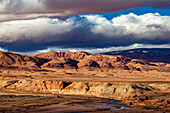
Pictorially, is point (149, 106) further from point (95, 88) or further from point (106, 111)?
point (95, 88)

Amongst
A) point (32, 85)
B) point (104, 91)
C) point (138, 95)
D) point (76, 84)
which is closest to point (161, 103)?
point (138, 95)

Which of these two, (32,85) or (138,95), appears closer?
(138,95)

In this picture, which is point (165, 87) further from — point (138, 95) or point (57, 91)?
point (57, 91)

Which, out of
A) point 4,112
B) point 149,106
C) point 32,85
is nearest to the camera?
point 4,112

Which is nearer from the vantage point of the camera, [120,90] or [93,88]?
[120,90]

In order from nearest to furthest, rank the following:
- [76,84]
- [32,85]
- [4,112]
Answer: [4,112]
[76,84]
[32,85]

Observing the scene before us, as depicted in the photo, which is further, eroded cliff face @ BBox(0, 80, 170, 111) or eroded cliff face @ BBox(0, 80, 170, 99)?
eroded cliff face @ BBox(0, 80, 170, 99)

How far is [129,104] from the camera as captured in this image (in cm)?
9650

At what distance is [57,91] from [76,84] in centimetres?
1185

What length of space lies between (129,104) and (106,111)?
762 inches

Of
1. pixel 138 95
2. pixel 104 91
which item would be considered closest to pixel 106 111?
pixel 138 95

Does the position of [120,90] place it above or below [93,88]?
below

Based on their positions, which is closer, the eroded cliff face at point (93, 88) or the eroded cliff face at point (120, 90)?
the eroded cliff face at point (120, 90)

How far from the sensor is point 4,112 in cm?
7412
